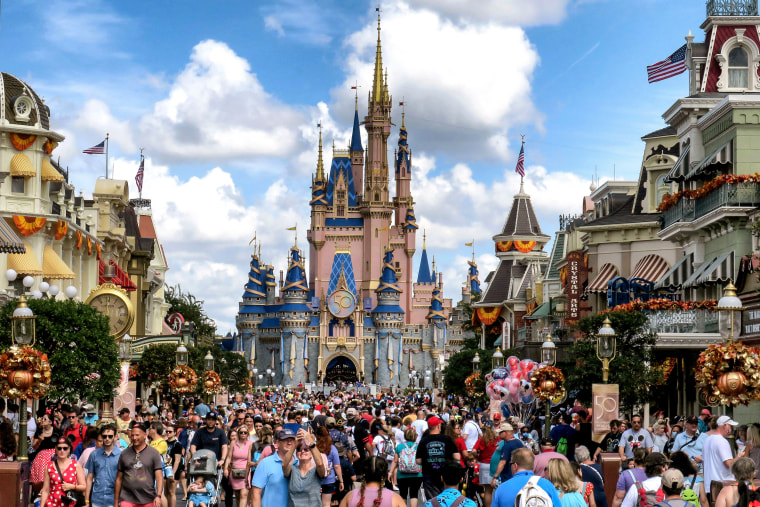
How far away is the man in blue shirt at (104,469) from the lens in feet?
45.7

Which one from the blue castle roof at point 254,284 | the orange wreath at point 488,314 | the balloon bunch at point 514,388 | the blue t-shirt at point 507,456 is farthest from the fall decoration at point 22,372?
the blue castle roof at point 254,284

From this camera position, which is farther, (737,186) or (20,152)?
(20,152)

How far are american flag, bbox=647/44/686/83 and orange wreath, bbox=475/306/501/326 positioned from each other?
50.3 m

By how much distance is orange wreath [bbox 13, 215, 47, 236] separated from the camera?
42.3 meters

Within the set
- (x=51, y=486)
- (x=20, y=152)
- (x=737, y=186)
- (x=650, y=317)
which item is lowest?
(x=51, y=486)

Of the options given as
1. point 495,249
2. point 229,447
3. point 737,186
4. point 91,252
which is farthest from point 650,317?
point 495,249

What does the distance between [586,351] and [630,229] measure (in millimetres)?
13119

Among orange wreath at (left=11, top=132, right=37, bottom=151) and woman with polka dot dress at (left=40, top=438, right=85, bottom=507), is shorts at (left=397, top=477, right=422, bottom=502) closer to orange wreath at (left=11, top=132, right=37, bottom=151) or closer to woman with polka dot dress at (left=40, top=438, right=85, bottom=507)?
woman with polka dot dress at (left=40, top=438, right=85, bottom=507)

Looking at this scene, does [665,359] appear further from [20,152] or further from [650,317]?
[20,152]

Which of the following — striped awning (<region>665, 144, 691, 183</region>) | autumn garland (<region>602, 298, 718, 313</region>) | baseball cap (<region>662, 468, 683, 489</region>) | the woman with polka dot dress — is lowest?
the woman with polka dot dress

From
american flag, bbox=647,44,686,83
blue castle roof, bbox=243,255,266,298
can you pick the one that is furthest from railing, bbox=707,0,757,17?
blue castle roof, bbox=243,255,266,298

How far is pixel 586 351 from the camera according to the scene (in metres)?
33.8

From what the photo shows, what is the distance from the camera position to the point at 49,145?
146 ft

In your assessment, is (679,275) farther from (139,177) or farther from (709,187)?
(139,177)
